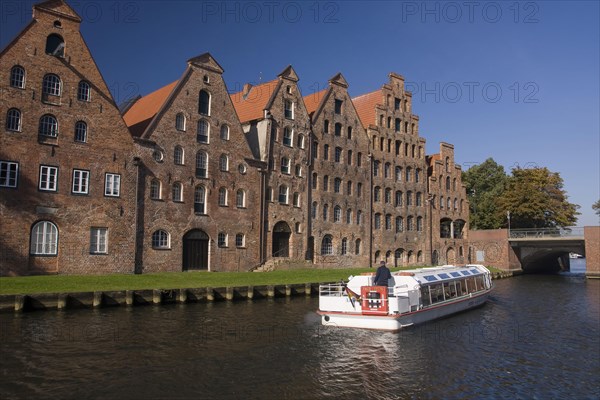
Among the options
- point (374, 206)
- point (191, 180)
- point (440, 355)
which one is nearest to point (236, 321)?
point (440, 355)

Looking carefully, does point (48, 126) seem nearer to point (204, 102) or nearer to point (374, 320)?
point (204, 102)

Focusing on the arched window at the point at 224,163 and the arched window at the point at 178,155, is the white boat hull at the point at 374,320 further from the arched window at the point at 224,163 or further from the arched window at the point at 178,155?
the arched window at the point at 224,163

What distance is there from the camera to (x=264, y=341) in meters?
20.0

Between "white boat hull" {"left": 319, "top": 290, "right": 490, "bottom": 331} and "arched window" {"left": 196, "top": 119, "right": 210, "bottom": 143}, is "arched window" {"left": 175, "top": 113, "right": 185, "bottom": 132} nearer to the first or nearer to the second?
"arched window" {"left": 196, "top": 119, "right": 210, "bottom": 143}

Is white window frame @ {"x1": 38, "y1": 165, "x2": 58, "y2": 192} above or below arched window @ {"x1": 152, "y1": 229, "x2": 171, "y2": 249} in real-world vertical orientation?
above

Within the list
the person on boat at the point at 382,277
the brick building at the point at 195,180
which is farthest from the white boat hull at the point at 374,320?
the brick building at the point at 195,180

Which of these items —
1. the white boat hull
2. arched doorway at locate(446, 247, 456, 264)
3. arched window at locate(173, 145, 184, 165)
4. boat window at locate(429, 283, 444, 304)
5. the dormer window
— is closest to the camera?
the white boat hull

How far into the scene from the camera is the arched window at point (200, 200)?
135ft

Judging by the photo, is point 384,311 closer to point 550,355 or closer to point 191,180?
point 550,355

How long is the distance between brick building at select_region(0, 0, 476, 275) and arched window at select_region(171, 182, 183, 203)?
0.31 ft

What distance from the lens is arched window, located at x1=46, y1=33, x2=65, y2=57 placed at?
33594 millimetres

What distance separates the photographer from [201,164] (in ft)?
137

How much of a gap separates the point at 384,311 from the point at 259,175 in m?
25.0

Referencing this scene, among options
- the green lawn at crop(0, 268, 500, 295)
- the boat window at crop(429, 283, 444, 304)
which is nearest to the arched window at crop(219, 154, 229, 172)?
the green lawn at crop(0, 268, 500, 295)
